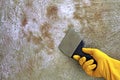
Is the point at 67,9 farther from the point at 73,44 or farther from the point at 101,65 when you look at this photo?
the point at 101,65

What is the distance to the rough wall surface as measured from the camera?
1786 millimetres

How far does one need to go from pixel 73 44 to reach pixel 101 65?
0.21 metres

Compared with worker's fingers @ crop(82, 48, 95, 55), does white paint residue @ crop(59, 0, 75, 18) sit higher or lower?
higher

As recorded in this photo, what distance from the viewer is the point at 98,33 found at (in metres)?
1.79

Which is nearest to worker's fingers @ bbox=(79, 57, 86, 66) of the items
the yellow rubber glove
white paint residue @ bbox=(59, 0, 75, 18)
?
the yellow rubber glove

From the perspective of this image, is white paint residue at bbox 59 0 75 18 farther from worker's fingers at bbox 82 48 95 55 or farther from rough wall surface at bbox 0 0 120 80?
worker's fingers at bbox 82 48 95 55

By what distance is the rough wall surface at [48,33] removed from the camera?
1.79 meters

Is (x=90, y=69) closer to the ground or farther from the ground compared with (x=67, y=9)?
closer to the ground

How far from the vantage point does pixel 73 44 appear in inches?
70.7

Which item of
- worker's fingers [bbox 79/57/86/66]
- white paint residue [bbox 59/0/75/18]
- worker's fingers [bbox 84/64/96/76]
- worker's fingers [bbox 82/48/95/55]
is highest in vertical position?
white paint residue [bbox 59/0/75/18]

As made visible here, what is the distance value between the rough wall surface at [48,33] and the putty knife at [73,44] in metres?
0.03

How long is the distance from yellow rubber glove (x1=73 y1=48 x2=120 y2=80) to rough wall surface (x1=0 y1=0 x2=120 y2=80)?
0.08 meters

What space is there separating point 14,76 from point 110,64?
2.04 feet

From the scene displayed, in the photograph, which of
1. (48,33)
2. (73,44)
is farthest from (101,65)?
(48,33)
